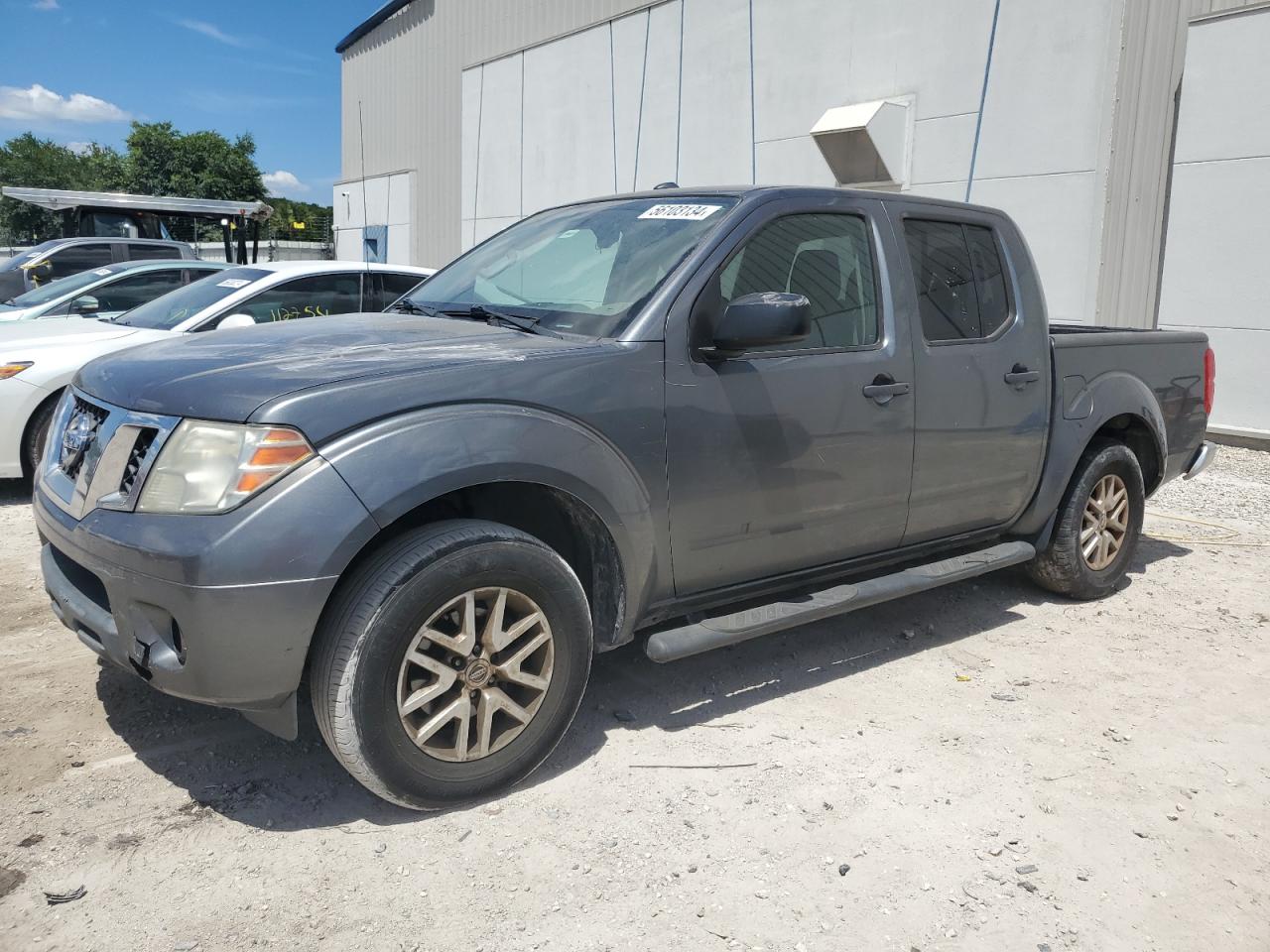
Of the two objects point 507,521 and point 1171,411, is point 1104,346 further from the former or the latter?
point 507,521

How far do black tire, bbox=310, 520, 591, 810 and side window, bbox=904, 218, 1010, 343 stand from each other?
81.2 inches

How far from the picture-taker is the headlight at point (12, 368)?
637 cm

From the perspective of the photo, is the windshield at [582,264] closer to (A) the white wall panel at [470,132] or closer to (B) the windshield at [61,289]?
(B) the windshield at [61,289]

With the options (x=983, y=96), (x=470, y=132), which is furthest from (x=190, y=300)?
(x=470, y=132)

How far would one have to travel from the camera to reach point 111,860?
2.77 m

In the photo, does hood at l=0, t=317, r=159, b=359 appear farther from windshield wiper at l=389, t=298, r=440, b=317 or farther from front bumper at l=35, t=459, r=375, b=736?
front bumper at l=35, t=459, r=375, b=736

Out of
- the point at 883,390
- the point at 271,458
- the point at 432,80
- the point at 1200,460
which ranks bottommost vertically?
the point at 1200,460

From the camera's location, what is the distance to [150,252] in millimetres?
13680

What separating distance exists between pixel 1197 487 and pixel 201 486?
8065 mm

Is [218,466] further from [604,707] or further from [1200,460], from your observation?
[1200,460]

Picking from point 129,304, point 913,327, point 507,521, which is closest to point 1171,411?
point 913,327

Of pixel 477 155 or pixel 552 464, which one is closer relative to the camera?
pixel 552 464

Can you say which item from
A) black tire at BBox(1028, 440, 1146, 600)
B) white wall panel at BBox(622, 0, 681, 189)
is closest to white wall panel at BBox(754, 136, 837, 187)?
white wall panel at BBox(622, 0, 681, 189)

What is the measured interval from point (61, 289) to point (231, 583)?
27.4 feet
